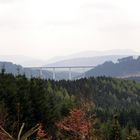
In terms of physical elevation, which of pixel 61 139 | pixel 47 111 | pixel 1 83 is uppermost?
pixel 1 83

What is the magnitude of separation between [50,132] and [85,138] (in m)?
70.2

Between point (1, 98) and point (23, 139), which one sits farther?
point (1, 98)

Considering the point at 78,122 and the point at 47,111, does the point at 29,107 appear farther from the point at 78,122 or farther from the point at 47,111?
the point at 78,122

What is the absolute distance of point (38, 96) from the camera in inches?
3548

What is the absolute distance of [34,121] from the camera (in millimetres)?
85312

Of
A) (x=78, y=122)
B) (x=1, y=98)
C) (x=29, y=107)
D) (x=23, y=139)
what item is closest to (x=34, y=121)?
(x=29, y=107)

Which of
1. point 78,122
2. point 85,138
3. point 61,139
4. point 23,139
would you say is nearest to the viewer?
point 23,139

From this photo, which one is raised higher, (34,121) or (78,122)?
(78,122)

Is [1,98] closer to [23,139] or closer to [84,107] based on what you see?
[84,107]

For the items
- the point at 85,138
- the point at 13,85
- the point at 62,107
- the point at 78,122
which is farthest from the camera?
the point at 62,107

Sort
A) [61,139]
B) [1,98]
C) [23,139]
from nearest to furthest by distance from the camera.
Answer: [23,139] → [1,98] → [61,139]

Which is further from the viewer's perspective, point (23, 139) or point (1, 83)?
point (1, 83)

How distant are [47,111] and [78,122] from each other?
57.3m

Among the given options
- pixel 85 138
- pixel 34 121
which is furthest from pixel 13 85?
pixel 85 138
